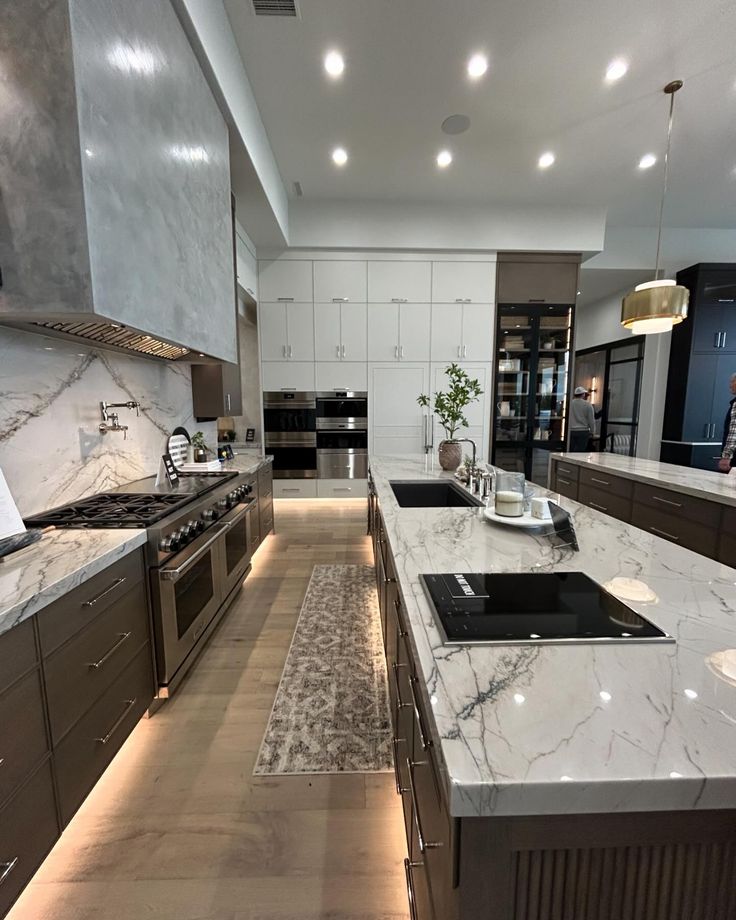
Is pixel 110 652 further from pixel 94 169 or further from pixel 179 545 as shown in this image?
pixel 94 169

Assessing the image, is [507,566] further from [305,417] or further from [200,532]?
[305,417]

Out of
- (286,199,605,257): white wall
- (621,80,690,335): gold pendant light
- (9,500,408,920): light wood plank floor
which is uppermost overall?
(286,199,605,257): white wall

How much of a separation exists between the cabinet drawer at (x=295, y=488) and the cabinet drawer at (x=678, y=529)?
3514 mm

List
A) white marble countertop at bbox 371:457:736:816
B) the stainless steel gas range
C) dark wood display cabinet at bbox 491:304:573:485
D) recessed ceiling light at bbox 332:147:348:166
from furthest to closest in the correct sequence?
dark wood display cabinet at bbox 491:304:573:485
recessed ceiling light at bbox 332:147:348:166
the stainless steel gas range
white marble countertop at bbox 371:457:736:816

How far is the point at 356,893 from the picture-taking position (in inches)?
44.3

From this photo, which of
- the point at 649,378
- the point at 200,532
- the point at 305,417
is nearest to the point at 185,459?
the point at 200,532

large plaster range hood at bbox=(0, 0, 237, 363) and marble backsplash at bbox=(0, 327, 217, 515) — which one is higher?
large plaster range hood at bbox=(0, 0, 237, 363)

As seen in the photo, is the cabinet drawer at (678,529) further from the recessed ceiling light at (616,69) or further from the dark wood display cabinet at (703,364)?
the dark wood display cabinet at (703,364)

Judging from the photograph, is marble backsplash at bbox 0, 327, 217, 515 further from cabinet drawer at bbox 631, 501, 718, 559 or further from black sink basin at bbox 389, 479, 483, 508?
cabinet drawer at bbox 631, 501, 718, 559

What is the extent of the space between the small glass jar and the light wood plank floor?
3.61ft

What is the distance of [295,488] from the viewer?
5.11m

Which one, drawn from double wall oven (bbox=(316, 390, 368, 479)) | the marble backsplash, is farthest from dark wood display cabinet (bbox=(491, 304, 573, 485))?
the marble backsplash

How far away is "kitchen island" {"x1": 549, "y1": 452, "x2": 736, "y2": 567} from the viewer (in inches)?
83.8

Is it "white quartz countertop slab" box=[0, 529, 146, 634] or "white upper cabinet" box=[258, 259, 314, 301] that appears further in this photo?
"white upper cabinet" box=[258, 259, 314, 301]
